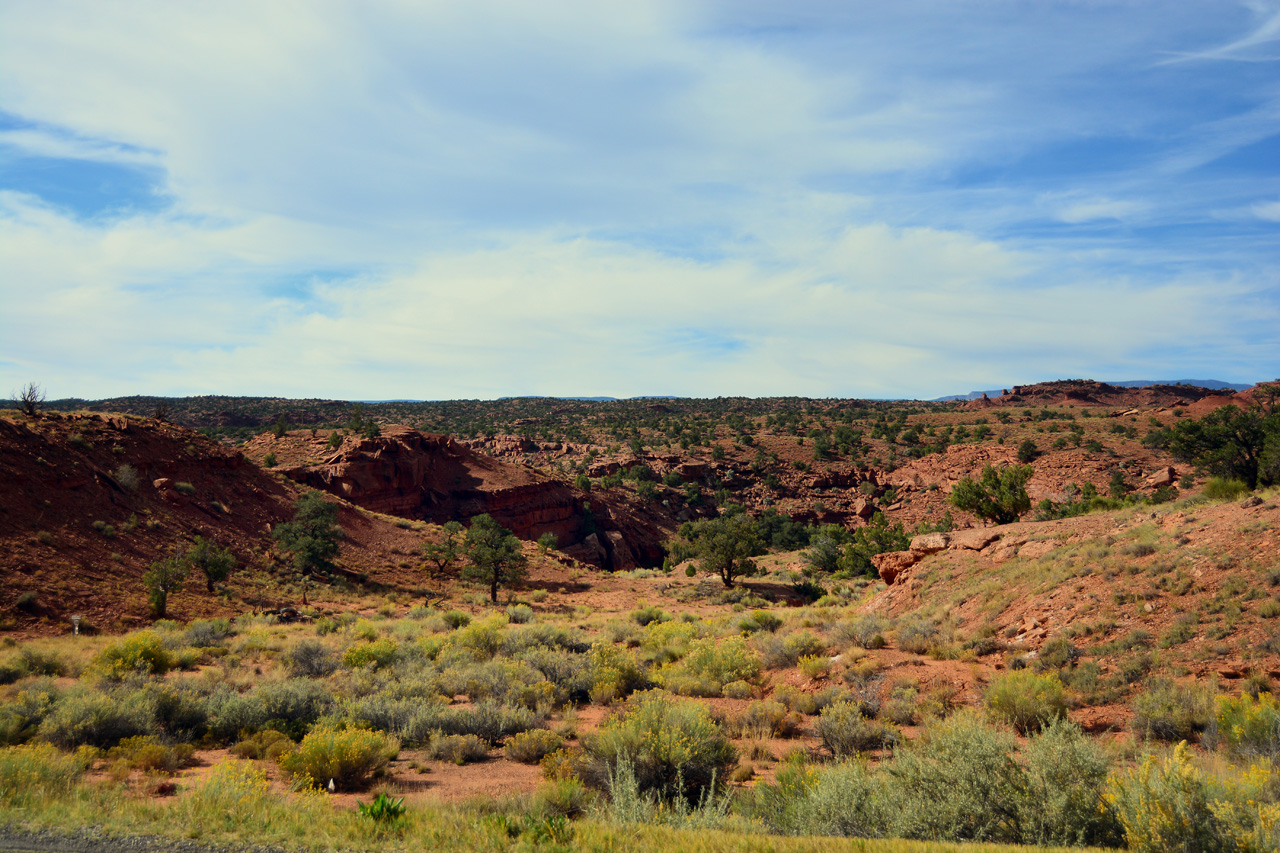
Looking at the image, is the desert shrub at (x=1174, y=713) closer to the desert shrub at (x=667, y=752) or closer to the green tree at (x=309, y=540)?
the desert shrub at (x=667, y=752)

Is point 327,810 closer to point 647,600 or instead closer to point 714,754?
point 714,754

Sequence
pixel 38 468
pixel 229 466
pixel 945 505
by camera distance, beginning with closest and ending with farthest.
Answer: pixel 38 468 < pixel 229 466 < pixel 945 505

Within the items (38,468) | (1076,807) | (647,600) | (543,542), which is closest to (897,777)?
(1076,807)

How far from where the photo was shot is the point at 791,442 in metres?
65.8

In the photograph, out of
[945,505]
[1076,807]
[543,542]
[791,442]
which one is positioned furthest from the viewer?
[791,442]

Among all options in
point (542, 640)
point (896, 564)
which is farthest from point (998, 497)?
point (542, 640)

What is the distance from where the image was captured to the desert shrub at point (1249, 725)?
6.40 m

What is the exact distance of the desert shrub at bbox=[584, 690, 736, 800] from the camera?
706 cm

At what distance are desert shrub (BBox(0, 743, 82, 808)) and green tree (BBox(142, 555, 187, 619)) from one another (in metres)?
14.4

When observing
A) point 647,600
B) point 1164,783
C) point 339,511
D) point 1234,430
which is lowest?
point 647,600

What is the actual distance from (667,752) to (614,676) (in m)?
4.67

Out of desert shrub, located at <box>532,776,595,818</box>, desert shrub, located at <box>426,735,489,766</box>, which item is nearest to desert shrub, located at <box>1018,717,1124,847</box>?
desert shrub, located at <box>532,776,595,818</box>

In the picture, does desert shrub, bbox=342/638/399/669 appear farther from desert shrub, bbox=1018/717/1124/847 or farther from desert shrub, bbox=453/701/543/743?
desert shrub, bbox=1018/717/1124/847

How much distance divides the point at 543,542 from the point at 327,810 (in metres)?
34.7
